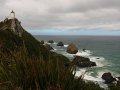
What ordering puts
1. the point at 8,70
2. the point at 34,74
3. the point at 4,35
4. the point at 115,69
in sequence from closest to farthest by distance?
the point at 34,74 < the point at 8,70 < the point at 4,35 < the point at 115,69

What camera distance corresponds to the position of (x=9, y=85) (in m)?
6.36

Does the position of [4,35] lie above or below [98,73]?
above

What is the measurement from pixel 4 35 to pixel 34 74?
5872 cm

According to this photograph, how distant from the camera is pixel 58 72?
20.3ft

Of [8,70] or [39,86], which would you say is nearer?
[39,86]

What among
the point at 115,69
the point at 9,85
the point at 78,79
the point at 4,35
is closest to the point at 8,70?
the point at 9,85

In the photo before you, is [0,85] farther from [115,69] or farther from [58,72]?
[115,69]

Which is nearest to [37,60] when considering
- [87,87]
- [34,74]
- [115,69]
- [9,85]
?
[34,74]

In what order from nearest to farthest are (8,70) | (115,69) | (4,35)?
→ 1. (8,70)
2. (4,35)
3. (115,69)

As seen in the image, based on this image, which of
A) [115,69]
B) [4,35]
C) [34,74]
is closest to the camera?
[34,74]

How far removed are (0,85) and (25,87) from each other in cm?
62

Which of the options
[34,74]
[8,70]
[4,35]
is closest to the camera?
[34,74]

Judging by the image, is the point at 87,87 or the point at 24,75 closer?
the point at 24,75

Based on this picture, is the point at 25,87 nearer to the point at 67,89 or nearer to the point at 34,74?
the point at 34,74
